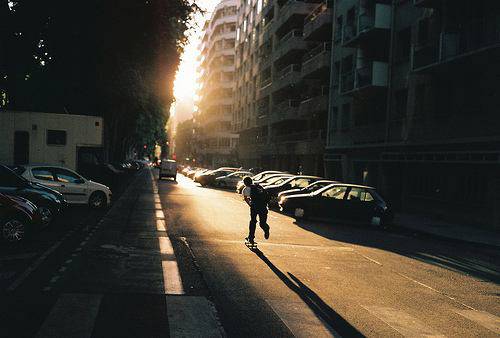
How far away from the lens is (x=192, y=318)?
21.2ft

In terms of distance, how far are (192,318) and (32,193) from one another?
8957 millimetres

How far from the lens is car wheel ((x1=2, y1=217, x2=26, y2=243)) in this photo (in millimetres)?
11180

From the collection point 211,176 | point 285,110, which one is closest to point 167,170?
point 211,176

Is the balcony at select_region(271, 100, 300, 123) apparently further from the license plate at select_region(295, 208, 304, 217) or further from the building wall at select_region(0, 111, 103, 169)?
the license plate at select_region(295, 208, 304, 217)

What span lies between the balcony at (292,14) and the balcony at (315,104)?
864cm

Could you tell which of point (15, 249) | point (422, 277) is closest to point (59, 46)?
point (15, 249)

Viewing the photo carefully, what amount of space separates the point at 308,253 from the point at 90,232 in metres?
5.20

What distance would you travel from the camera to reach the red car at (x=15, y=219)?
1109 centimetres

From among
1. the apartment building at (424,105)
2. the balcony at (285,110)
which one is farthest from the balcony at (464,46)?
the balcony at (285,110)

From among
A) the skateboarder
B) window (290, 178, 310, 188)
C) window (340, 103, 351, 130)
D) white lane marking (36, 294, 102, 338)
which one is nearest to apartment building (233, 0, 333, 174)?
window (340, 103, 351, 130)

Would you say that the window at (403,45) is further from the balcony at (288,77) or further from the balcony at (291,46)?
the balcony at (291,46)

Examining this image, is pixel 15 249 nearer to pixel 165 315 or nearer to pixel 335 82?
pixel 165 315

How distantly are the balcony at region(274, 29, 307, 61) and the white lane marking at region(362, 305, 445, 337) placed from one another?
140 feet

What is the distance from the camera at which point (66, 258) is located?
994 centimetres
